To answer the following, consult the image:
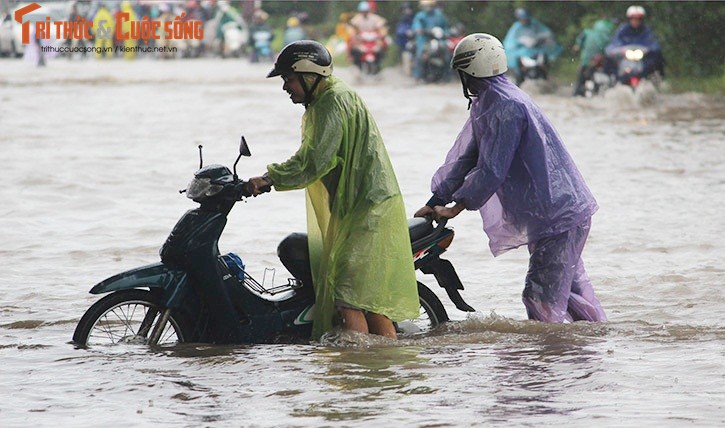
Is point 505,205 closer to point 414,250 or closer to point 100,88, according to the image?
point 414,250

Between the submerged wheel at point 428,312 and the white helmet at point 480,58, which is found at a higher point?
the white helmet at point 480,58

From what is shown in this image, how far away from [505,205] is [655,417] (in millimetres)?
1774

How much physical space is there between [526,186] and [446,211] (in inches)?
15.9

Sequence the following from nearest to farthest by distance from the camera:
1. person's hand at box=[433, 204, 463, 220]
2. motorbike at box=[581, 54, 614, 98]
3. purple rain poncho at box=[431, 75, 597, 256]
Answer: purple rain poncho at box=[431, 75, 597, 256] → person's hand at box=[433, 204, 463, 220] → motorbike at box=[581, 54, 614, 98]

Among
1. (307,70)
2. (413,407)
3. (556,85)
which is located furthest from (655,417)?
(556,85)

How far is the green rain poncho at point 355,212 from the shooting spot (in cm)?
652

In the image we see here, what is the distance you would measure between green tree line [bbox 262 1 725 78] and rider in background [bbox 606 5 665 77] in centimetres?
150

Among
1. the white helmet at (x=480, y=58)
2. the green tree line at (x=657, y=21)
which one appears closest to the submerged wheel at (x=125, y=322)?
the white helmet at (x=480, y=58)

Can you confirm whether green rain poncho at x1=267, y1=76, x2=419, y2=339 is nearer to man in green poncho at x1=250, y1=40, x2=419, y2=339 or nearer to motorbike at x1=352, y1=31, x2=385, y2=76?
man in green poncho at x1=250, y1=40, x2=419, y2=339

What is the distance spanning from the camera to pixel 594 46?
2452 cm

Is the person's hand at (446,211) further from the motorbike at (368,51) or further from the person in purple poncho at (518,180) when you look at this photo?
the motorbike at (368,51)

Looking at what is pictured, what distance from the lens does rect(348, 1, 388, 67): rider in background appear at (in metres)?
32.4

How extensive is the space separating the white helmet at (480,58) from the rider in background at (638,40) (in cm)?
1691

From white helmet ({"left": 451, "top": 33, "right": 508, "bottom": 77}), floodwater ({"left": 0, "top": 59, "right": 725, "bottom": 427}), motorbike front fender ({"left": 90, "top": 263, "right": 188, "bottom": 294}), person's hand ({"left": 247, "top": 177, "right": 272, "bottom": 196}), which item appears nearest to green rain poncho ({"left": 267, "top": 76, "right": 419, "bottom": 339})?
person's hand ({"left": 247, "top": 177, "right": 272, "bottom": 196})
